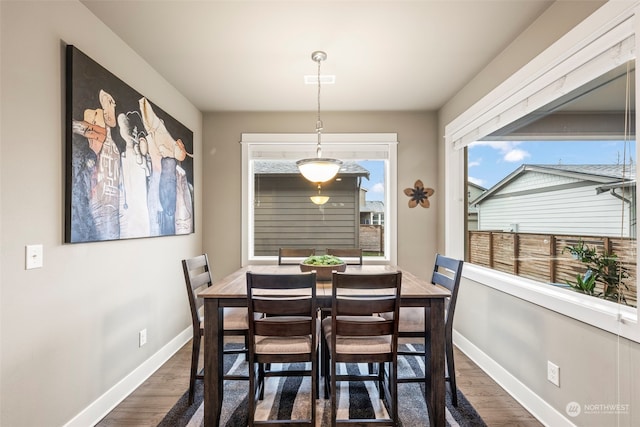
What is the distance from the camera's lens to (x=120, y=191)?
2.37m

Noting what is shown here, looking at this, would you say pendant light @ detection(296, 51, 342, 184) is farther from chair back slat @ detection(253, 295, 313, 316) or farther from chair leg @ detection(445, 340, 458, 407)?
chair leg @ detection(445, 340, 458, 407)

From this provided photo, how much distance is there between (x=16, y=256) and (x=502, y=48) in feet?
11.0

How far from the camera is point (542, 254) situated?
235 centimetres

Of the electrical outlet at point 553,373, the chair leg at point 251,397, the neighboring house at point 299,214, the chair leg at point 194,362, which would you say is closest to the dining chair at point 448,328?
the electrical outlet at point 553,373

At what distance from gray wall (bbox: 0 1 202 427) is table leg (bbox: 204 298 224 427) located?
2.50 ft

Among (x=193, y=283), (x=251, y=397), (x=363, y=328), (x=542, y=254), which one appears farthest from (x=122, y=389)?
(x=542, y=254)

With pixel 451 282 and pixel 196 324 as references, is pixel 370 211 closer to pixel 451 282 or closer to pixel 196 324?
pixel 451 282

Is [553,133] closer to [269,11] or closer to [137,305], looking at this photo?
[269,11]

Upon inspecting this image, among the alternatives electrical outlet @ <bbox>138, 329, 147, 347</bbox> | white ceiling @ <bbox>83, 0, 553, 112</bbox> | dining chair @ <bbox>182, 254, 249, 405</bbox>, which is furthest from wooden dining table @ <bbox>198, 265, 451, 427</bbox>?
white ceiling @ <bbox>83, 0, 553, 112</bbox>

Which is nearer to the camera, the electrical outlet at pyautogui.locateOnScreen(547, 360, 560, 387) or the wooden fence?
the wooden fence

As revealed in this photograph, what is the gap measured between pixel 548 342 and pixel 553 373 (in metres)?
0.18

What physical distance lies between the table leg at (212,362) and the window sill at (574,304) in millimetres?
2020

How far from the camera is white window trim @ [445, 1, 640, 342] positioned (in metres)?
1.60

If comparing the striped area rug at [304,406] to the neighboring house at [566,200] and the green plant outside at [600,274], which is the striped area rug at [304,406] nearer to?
the green plant outside at [600,274]
